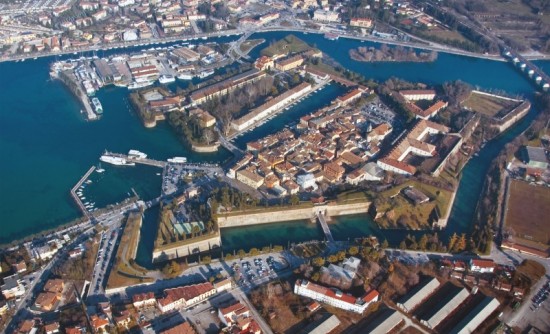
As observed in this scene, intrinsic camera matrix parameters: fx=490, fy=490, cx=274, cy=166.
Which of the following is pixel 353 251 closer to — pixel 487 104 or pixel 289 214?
pixel 289 214

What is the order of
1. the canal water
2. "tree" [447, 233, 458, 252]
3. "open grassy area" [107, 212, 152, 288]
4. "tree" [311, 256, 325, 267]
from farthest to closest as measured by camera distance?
the canal water
"tree" [447, 233, 458, 252]
"tree" [311, 256, 325, 267]
"open grassy area" [107, 212, 152, 288]

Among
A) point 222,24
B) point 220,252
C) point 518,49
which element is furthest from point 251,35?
point 220,252

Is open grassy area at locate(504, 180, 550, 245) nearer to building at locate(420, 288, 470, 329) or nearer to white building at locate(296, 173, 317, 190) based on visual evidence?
building at locate(420, 288, 470, 329)

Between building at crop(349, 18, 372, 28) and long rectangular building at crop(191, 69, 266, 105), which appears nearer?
long rectangular building at crop(191, 69, 266, 105)

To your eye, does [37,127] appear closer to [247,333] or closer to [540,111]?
[247,333]

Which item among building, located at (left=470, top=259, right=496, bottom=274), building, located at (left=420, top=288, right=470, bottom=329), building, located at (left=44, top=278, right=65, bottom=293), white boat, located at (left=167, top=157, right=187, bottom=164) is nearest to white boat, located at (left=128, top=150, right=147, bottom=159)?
white boat, located at (left=167, top=157, right=187, bottom=164)

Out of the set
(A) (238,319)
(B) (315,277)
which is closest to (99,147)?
(A) (238,319)
